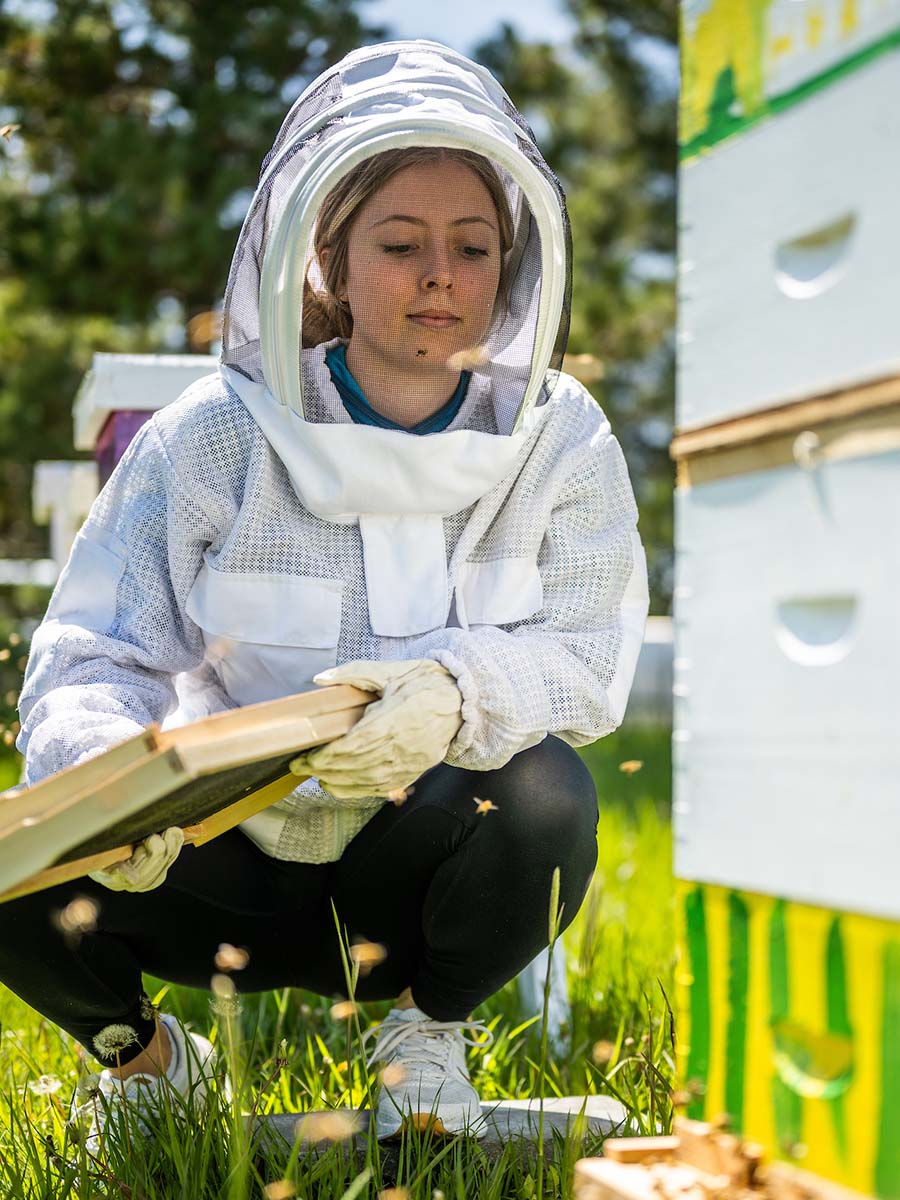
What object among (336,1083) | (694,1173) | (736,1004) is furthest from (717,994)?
(336,1083)

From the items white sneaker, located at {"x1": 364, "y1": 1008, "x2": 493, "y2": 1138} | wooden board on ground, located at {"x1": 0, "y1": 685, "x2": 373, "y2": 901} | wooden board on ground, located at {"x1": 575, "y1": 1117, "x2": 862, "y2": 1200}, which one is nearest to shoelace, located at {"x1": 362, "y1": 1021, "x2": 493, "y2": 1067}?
white sneaker, located at {"x1": 364, "y1": 1008, "x2": 493, "y2": 1138}

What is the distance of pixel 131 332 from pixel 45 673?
8.40m

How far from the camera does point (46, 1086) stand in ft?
6.33

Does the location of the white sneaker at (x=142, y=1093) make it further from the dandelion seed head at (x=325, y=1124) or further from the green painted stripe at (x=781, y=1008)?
the green painted stripe at (x=781, y=1008)

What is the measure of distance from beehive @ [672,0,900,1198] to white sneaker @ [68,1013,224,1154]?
780mm

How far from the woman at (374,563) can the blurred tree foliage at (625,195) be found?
31.5 ft

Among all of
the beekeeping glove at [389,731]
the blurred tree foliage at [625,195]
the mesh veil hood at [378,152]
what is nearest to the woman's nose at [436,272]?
the mesh veil hood at [378,152]

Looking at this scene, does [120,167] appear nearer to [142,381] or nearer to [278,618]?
[142,381]

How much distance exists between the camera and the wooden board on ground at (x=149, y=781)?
118cm

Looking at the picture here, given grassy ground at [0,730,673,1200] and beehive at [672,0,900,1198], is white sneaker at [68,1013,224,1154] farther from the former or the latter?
beehive at [672,0,900,1198]

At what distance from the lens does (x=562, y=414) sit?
2.12 metres

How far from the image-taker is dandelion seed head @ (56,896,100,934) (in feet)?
6.19

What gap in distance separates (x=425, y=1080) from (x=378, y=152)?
4.04 ft

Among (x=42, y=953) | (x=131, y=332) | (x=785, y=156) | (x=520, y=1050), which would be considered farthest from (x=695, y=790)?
(x=131, y=332)
